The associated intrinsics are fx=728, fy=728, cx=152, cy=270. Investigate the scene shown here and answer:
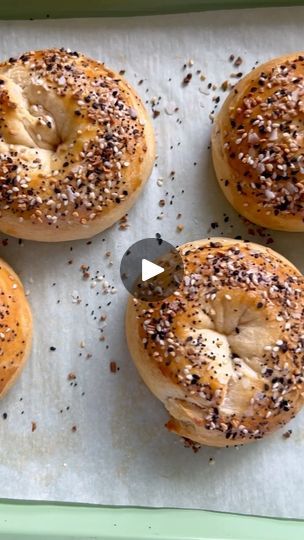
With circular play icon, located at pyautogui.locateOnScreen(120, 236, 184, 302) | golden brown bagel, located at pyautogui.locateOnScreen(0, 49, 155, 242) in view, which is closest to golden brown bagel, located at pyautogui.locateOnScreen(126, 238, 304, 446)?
circular play icon, located at pyautogui.locateOnScreen(120, 236, 184, 302)

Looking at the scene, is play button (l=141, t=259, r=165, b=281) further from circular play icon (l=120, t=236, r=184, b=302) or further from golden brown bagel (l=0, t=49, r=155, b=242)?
golden brown bagel (l=0, t=49, r=155, b=242)

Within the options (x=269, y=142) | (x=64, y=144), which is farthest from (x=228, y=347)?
(x=64, y=144)

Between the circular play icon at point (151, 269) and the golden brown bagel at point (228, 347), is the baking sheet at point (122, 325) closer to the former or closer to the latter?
the circular play icon at point (151, 269)

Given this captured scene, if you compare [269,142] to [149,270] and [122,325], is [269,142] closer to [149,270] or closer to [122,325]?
[149,270]

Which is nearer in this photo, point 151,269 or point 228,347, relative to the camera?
point 228,347

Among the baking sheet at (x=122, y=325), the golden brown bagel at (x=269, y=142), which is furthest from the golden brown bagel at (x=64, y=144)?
the golden brown bagel at (x=269, y=142)

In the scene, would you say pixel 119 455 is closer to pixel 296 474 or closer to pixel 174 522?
pixel 174 522
